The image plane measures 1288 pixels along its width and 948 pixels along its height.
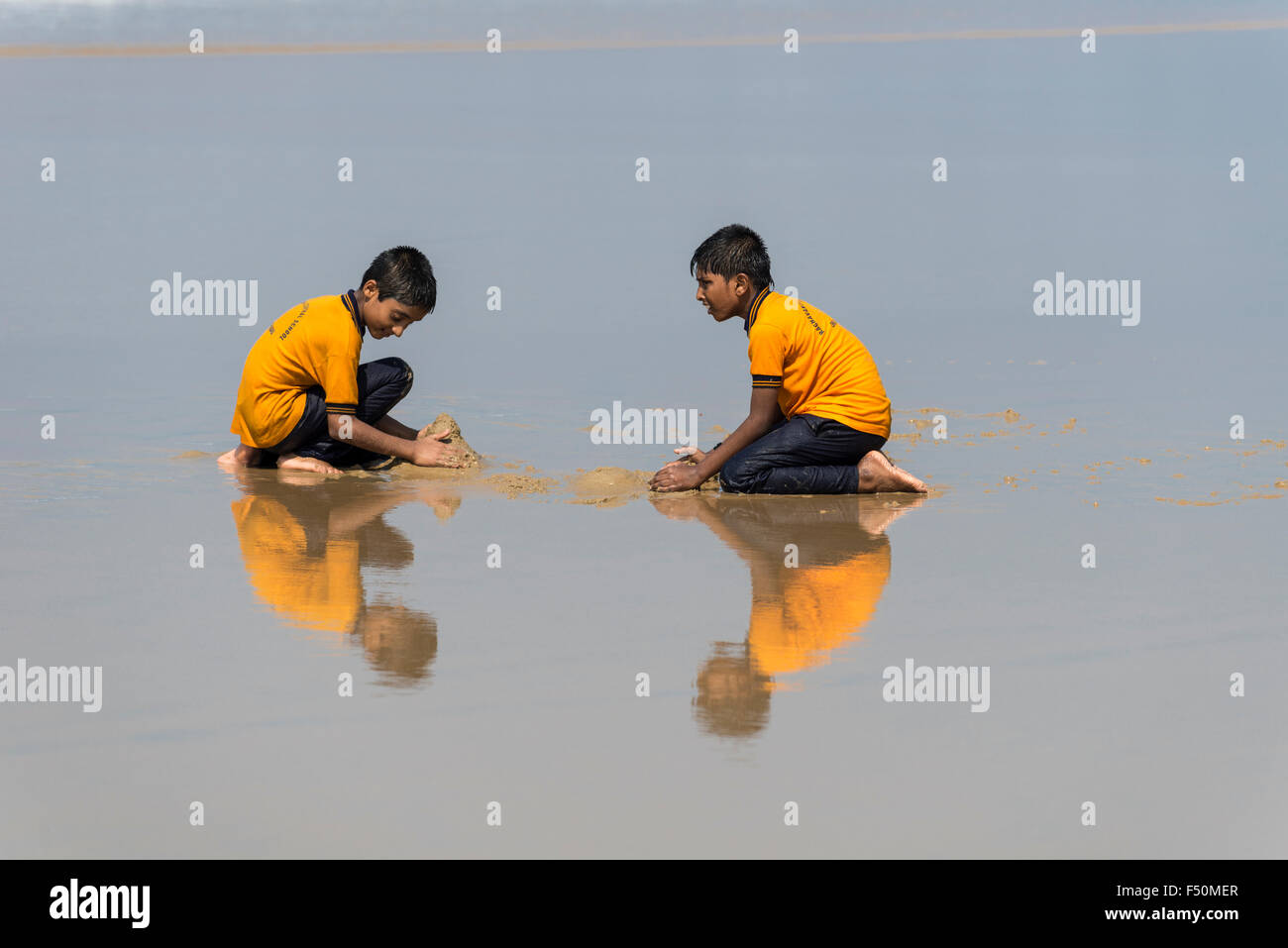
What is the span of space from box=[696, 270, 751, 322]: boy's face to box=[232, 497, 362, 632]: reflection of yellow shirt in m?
2.05

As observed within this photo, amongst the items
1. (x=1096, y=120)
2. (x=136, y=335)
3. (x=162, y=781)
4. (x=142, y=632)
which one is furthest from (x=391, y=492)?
(x=1096, y=120)

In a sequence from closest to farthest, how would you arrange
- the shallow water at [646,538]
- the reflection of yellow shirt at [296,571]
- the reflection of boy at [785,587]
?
the shallow water at [646,538]
the reflection of boy at [785,587]
the reflection of yellow shirt at [296,571]

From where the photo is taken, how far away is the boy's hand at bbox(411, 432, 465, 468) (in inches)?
309

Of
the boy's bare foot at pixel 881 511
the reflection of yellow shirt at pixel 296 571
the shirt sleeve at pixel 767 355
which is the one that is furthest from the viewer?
the shirt sleeve at pixel 767 355

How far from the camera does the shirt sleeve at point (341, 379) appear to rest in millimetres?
7523

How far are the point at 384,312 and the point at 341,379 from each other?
37 cm

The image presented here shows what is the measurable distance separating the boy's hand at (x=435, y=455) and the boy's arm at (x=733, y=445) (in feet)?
3.46

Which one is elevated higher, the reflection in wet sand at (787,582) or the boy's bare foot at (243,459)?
the boy's bare foot at (243,459)

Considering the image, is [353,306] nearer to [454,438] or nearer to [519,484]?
[454,438]

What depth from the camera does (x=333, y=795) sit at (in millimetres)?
4016

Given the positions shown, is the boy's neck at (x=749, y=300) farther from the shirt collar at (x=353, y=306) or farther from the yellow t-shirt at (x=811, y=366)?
the shirt collar at (x=353, y=306)

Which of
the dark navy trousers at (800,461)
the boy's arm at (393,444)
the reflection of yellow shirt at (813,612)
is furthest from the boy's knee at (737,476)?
the boy's arm at (393,444)

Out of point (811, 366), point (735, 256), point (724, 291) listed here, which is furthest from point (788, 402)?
point (735, 256)

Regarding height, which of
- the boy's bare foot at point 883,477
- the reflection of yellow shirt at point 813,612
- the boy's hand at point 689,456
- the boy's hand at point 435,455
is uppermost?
the boy's hand at point 435,455
